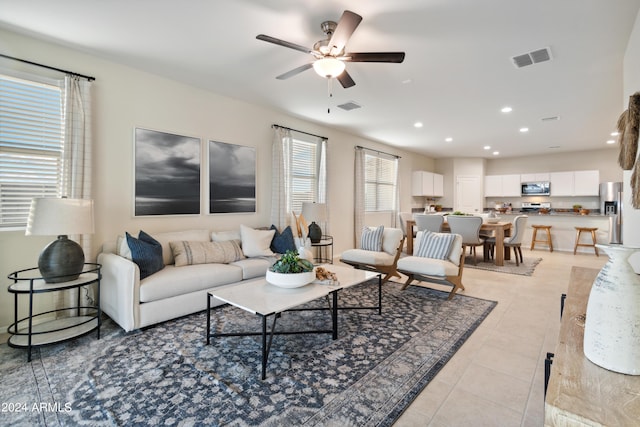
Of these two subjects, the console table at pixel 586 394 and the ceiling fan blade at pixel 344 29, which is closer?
the console table at pixel 586 394

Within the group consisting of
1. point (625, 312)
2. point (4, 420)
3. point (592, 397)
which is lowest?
point (4, 420)

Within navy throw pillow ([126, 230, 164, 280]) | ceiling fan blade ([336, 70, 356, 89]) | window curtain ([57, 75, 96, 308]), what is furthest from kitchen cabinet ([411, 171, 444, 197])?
window curtain ([57, 75, 96, 308])

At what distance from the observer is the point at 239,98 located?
4492mm

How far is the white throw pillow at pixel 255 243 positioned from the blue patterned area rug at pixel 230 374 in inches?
41.7

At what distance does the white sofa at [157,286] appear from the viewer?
2.73m

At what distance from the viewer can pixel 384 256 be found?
4.37 m

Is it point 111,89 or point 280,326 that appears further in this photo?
point 111,89

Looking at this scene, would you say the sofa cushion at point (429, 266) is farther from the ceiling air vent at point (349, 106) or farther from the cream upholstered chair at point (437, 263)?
the ceiling air vent at point (349, 106)

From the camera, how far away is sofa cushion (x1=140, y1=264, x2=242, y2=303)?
2846mm

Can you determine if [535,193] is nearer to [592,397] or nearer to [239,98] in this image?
[239,98]

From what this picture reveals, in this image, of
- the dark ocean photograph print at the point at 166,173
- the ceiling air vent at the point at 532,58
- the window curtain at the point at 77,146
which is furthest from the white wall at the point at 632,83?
the window curtain at the point at 77,146

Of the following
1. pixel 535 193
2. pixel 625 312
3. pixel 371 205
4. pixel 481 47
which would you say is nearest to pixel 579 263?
pixel 535 193

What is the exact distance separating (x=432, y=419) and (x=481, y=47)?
322cm

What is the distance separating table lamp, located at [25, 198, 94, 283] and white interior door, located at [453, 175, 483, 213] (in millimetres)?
9853
